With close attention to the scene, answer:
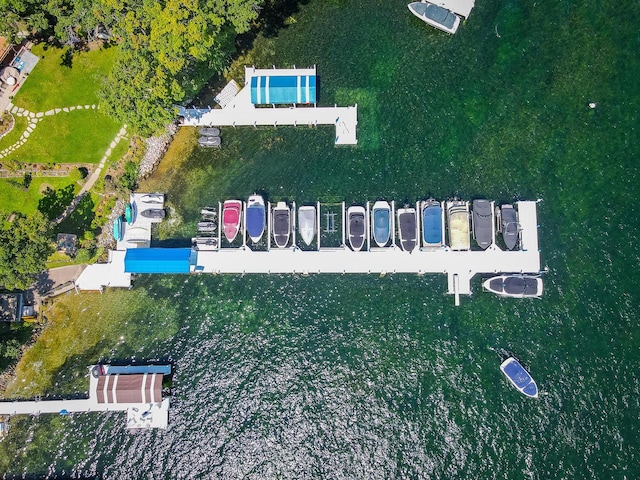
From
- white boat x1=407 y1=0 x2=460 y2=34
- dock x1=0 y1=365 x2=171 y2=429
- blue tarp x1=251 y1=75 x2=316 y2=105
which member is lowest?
dock x1=0 y1=365 x2=171 y2=429

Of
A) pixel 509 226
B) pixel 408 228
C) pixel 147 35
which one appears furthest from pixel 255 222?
pixel 509 226

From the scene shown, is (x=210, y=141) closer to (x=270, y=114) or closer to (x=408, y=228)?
(x=270, y=114)

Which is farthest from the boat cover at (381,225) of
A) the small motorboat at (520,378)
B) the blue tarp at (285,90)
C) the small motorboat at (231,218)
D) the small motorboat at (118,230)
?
the small motorboat at (118,230)

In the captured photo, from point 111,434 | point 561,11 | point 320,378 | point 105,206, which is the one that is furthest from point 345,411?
point 561,11

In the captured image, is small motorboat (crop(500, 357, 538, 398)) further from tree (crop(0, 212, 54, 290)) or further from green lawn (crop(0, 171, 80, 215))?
green lawn (crop(0, 171, 80, 215))

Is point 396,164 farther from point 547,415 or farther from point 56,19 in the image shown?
point 56,19

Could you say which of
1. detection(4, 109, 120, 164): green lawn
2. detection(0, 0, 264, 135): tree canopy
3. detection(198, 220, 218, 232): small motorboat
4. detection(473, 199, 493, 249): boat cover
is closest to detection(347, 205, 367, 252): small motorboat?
detection(473, 199, 493, 249): boat cover

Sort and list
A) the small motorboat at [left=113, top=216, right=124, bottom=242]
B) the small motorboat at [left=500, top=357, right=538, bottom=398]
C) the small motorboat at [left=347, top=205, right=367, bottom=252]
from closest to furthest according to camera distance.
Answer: the small motorboat at [left=500, top=357, right=538, bottom=398] < the small motorboat at [left=347, top=205, right=367, bottom=252] < the small motorboat at [left=113, top=216, right=124, bottom=242]
